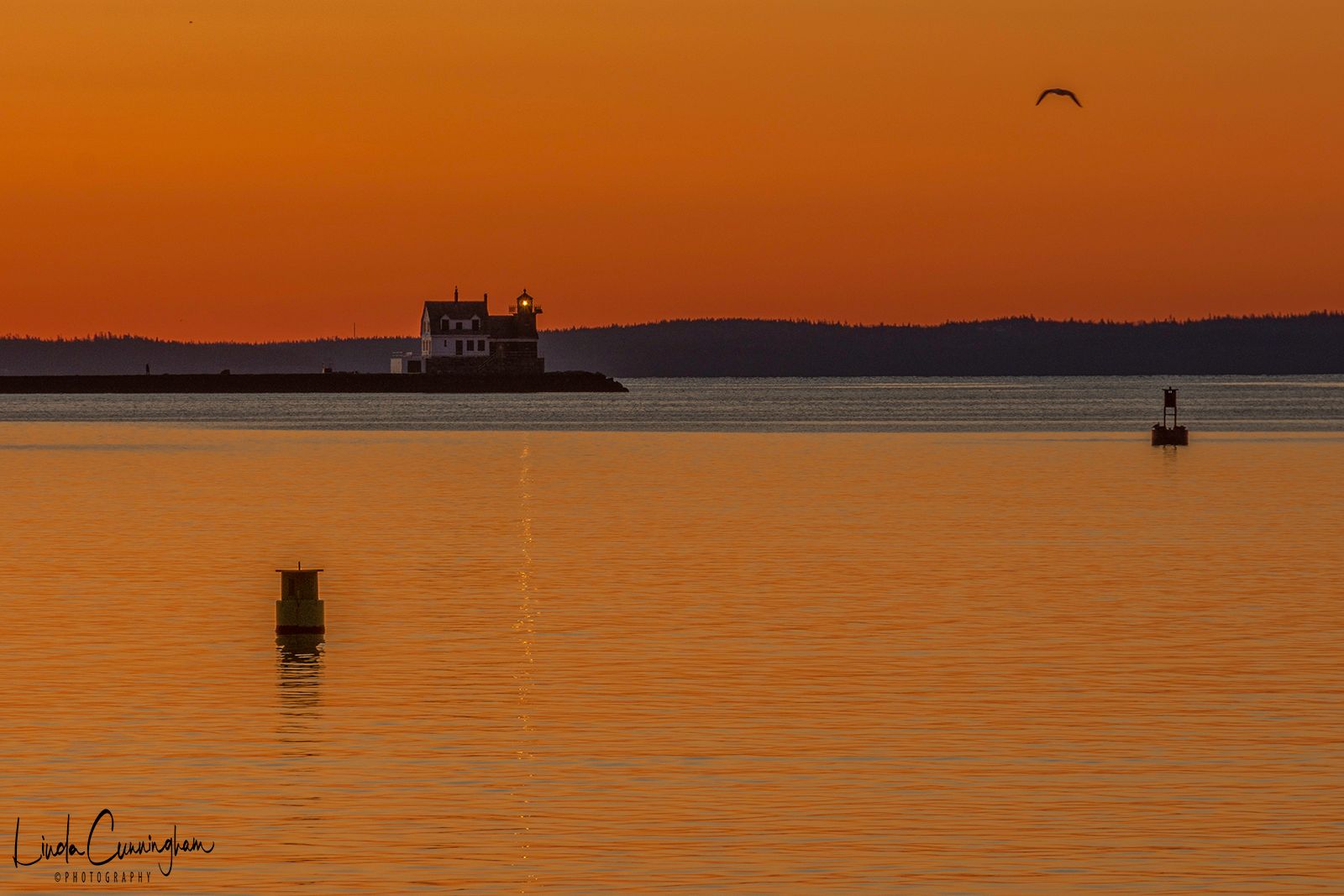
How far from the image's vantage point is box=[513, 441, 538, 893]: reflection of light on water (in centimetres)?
1702

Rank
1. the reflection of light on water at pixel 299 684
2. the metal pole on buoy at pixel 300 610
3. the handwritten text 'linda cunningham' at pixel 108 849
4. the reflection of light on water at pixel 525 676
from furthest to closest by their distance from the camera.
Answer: the metal pole on buoy at pixel 300 610
the reflection of light on water at pixel 299 684
the reflection of light on water at pixel 525 676
the handwritten text 'linda cunningham' at pixel 108 849

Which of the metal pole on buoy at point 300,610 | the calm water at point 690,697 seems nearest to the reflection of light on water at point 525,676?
the calm water at point 690,697

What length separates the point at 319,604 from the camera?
2950 centimetres

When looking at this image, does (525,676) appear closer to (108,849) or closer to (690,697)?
(690,697)

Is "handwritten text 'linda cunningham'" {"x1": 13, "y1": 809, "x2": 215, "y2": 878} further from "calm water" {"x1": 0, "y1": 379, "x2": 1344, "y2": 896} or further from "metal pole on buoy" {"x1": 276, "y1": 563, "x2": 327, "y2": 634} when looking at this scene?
"metal pole on buoy" {"x1": 276, "y1": 563, "x2": 327, "y2": 634}

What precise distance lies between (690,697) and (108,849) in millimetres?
8755

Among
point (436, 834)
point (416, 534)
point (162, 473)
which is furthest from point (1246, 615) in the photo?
point (162, 473)

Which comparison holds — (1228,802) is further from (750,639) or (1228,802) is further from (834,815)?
(750,639)

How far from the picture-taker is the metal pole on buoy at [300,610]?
96.3 ft

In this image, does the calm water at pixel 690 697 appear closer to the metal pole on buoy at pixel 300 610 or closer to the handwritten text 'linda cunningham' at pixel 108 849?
the handwritten text 'linda cunningham' at pixel 108 849

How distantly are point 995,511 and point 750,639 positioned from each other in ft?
91.2

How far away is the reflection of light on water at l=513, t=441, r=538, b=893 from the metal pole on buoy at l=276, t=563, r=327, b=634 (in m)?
2.67

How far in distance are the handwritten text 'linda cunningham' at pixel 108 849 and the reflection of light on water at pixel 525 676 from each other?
2438 mm

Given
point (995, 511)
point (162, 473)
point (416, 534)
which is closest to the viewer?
point (416, 534)
